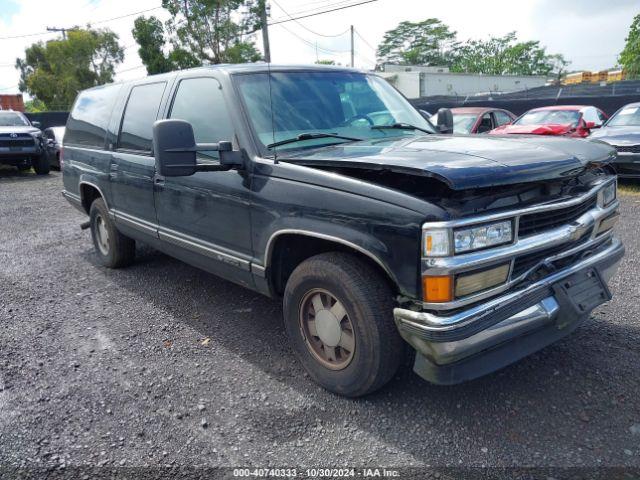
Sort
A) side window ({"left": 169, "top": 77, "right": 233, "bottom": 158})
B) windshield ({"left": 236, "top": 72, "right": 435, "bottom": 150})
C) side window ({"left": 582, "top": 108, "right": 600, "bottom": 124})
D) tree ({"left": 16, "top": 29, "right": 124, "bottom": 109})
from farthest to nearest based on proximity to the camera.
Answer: tree ({"left": 16, "top": 29, "right": 124, "bottom": 109}) → side window ({"left": 582, "top": 108, "right": 600, "bottom": 124}) → side window ({"left": 169, "top": 77, "right": 233, "bottom": 158}) → windshield ({"left": 236, "top": 72, "right": 435, "bottom": 150})

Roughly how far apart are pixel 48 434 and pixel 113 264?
114 inches

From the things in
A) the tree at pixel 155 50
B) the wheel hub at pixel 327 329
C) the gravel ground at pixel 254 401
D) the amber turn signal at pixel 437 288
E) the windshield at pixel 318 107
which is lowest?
the gravel ground at pixel 254 401

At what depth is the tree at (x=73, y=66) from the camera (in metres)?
44.7

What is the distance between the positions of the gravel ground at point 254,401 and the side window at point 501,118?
340 inches

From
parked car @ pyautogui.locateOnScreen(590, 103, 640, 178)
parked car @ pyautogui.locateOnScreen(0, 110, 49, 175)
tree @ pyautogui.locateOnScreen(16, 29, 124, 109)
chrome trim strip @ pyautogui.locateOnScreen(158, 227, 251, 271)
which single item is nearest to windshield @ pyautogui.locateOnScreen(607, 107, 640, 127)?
parked car @ pyautogui.locateOnScreen(590, 103, 640, 178)

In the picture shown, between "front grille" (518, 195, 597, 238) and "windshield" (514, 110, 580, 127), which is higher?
"windshield" (514, 110, 580, 127)

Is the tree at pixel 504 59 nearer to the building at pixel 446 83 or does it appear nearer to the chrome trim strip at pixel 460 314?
the building at pixel 446 83

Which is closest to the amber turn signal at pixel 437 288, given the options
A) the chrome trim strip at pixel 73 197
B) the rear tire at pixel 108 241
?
the rear tire at pixel 108 241

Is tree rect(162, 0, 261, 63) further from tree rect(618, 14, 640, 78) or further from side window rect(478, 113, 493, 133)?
tree rect(618, 14, 640, 78)

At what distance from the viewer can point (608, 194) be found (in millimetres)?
3148

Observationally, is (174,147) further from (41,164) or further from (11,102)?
(11,102)

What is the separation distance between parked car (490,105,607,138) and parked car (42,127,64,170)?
12.4 meters

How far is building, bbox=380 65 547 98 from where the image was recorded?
38625mm

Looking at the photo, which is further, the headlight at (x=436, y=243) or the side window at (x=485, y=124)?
the side window at (x=485, y=124)
